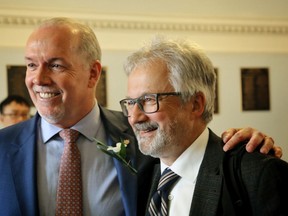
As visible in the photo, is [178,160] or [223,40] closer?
[178,160]

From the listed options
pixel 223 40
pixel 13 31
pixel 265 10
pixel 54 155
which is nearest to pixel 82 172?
pixel 54 155

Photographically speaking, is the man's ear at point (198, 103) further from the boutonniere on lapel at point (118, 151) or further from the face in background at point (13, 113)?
the face in background at point (13, 113)

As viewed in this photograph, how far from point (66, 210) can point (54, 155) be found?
256 mm

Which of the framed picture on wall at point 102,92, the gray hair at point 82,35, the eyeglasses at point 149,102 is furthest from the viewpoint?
the framed picture on wall at point 102,92

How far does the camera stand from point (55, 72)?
169 centimetres

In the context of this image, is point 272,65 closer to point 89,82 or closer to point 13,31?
point 13,31

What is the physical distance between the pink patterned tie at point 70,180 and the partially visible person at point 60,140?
24mm

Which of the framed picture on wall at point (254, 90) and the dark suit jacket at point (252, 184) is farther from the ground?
the framed picture on wall at point (254, 90)

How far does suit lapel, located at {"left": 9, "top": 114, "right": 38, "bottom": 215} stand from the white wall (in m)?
3.33

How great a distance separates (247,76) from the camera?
567cm

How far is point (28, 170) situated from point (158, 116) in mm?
626

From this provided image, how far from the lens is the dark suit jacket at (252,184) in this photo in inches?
51.1

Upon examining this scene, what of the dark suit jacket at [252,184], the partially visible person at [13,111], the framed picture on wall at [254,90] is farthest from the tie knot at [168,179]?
the framed picture on wall at [254,90]

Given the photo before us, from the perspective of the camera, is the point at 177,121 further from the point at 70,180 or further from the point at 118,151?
the point at 70,180
